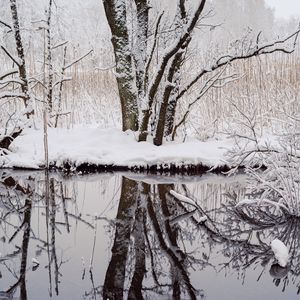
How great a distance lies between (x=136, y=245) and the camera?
407 cm

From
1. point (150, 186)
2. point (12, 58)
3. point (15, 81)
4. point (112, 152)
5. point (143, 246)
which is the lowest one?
point (143, 246)

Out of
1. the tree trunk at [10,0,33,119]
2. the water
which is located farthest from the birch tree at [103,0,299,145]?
the tree trunk at [10,0,33,119]

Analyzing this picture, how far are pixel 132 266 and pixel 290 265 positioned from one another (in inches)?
49.7

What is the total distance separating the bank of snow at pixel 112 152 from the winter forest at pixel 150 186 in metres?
0.02

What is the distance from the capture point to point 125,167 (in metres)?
7.26

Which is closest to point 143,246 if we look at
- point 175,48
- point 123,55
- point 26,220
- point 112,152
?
point 26,220

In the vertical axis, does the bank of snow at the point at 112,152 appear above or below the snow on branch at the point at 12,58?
below

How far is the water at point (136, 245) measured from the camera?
3285 millimetres

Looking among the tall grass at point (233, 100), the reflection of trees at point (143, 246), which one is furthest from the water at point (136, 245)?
the tall grass at point (233, 100)

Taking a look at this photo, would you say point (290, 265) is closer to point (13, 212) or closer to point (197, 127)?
point (13, 212)

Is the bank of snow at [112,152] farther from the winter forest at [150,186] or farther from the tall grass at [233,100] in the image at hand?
the tall grass at [233,100]

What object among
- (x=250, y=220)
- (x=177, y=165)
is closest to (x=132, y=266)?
(x=250, y=220)

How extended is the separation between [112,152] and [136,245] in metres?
3.56

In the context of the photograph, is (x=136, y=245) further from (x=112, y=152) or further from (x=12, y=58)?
(x=12, y=58)
